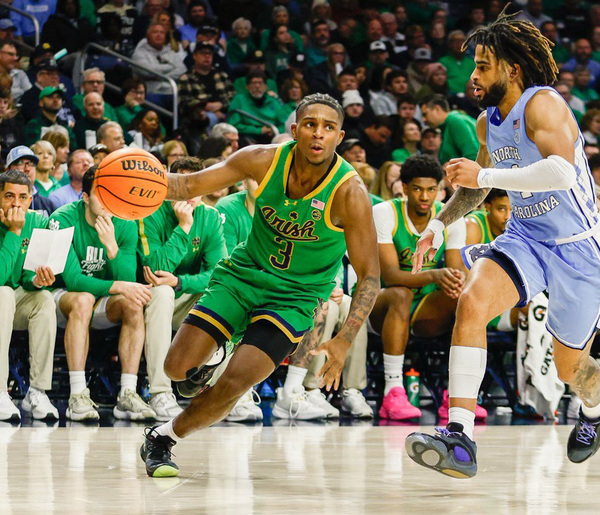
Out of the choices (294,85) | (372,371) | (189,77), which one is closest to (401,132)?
(294,85)

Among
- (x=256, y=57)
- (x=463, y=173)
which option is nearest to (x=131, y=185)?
(x=463, y=173)

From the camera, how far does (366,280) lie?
13.9 ft

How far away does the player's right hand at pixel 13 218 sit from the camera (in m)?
6.66

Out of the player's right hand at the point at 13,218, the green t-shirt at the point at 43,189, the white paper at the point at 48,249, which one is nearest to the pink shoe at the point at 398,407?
the white paper at the point at 48,249

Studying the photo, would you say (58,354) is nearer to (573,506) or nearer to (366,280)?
(366,280)

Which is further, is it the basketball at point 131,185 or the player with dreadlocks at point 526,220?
the basketball at point 131,185

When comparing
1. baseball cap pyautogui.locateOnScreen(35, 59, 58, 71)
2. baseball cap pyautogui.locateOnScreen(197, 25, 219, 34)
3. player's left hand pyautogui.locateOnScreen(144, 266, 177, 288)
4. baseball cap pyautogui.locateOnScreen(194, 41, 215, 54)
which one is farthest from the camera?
baseball cap pyautogui.locateOnScreen(197, 25, 219, 34)

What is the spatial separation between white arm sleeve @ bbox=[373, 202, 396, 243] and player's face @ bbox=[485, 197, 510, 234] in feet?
2.55

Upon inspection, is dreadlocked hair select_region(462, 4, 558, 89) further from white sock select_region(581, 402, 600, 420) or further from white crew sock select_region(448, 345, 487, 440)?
white sock select_region(581, 402, 600, 420)

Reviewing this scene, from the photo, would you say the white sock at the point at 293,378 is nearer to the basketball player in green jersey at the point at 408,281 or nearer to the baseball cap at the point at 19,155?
the basketball player in green jersey at the point at 408,281

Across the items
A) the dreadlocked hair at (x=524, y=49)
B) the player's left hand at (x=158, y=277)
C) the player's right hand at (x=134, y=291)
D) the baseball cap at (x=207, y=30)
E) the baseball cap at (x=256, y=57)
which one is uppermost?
the baseball cap at (x=207, y=30)

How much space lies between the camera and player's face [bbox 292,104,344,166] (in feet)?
14.3

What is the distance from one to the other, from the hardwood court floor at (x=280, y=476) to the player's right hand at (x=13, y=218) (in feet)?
4.88

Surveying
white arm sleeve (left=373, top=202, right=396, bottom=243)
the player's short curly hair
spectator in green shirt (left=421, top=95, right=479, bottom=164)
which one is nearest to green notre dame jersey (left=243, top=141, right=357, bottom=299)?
white arm sleeve (left=373, top=202, right=396, bottom=243)
